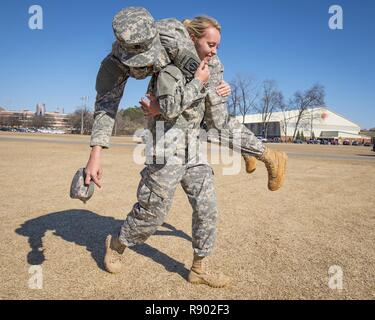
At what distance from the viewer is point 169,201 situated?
274 cm

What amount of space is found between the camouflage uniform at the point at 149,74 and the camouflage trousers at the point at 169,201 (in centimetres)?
40

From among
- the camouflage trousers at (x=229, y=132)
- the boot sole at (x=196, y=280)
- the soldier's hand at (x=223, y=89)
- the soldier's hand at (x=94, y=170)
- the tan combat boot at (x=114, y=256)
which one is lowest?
the boot sole at (x=196, y=280)

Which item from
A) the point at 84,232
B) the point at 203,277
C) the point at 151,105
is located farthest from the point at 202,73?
the point at 84,232

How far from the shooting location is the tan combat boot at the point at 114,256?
2.99 meters

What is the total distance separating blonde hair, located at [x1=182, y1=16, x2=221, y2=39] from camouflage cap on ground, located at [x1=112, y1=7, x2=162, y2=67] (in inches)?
14.5

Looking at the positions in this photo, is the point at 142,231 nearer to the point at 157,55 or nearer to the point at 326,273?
the point at 157,55

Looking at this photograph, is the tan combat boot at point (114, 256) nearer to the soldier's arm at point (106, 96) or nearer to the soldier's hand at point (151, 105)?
the soldier's arm at point (106, 96)

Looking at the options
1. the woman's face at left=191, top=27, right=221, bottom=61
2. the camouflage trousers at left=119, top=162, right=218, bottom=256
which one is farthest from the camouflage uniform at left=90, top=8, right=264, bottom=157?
the camouflage trousers at left=119, top=162, right=218, bottom=256

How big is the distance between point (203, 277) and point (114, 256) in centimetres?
79

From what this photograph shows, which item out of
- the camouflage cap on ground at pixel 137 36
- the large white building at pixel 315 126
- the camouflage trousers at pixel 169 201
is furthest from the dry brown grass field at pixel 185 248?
the large white building at pixel 315 126

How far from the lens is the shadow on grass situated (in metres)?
3.36

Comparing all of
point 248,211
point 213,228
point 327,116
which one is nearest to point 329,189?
point 248,211

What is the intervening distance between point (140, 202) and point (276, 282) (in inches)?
50.7

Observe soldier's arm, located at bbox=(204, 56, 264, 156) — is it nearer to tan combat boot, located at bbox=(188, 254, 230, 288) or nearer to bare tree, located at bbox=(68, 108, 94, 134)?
tan combat boot, located at bbox=(188, 254, 230, 288)
